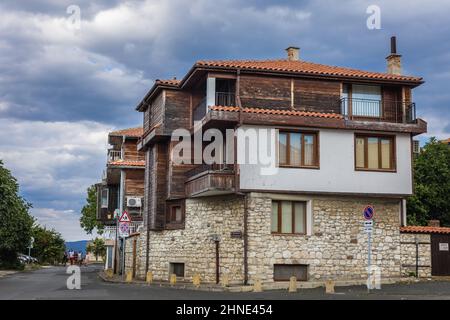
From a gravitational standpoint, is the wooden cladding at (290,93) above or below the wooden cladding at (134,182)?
above

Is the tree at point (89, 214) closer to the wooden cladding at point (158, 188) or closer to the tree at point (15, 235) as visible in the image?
the tree at point (15, 235)

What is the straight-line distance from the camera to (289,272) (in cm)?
2725

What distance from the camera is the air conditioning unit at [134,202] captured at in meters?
41.4

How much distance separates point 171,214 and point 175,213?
23 cm

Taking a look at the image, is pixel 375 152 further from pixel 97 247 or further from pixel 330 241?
pixel 97 247

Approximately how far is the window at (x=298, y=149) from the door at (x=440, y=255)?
637 cm

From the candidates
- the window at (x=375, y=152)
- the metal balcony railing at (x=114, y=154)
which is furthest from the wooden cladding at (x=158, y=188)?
the metal balcony railing at (x=114, y=154)

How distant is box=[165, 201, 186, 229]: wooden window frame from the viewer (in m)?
31.2

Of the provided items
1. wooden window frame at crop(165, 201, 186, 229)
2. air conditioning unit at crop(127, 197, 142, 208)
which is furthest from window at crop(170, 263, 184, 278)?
air conditioning unit at crop(127, 197, 142, 208)

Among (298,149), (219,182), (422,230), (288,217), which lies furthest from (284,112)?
(422,230)

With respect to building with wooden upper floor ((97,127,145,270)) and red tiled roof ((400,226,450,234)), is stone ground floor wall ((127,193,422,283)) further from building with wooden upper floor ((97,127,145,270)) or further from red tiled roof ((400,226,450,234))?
building with wooden upper floor ((97,127,145,270))

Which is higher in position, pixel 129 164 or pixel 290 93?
pixel 290 93

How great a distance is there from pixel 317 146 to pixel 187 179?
6788 millimetres

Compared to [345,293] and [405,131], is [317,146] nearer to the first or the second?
[405,131]
